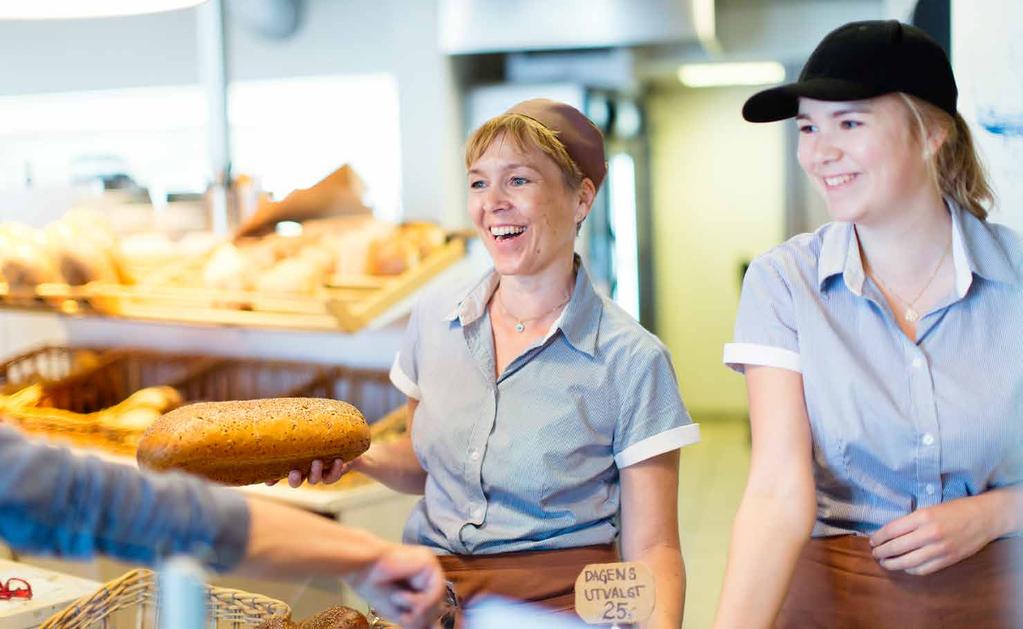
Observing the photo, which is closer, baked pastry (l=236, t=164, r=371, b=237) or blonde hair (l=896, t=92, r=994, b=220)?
blonde hair (l=896, t=92, r=994, b=220)

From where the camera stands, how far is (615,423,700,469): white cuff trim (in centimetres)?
172

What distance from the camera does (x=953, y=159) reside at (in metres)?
1.56

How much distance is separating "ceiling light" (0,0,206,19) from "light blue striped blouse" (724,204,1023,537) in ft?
3.36

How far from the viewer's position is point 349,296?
3.02 m

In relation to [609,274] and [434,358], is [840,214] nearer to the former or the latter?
[434,358]

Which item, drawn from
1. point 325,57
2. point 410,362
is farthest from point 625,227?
point 410,362

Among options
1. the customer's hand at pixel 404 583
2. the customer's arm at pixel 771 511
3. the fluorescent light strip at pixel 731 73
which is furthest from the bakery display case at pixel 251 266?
the fluorescent light strip at pixel 731 73

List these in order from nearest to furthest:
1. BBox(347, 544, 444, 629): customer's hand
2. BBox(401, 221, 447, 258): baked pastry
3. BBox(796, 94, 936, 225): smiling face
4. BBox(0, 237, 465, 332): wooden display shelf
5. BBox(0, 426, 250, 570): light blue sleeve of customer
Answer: BBox(0, 426, 250, 570): light blue sleeve of customer
BBox(347, 544, 444, 629): customer's hand
BBox(796, 94, 936, 225): smiling face
BBox(0, 237, 465, 332): wooden display shelf
BBox(401, 221, 447, 258): baked pastry

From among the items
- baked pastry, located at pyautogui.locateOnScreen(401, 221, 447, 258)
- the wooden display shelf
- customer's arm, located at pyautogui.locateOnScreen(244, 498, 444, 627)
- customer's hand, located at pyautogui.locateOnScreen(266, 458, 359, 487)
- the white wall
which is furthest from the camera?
the white wall

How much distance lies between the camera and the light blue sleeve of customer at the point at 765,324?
158 centimetres

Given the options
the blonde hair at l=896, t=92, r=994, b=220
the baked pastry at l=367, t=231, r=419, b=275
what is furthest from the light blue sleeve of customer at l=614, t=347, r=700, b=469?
the baked pastry at l=367, t=231, r=419, b=275

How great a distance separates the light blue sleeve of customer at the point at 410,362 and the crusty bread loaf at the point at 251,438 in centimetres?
30

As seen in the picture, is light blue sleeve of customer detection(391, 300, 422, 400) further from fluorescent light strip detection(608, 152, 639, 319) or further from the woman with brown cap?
fluorescent light strip detection(608, 152, 639, 319)

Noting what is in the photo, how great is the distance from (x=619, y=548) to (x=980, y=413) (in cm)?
59
